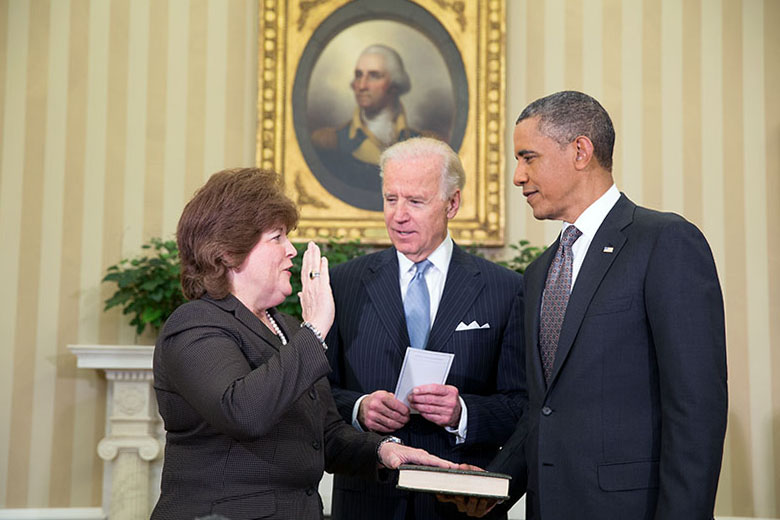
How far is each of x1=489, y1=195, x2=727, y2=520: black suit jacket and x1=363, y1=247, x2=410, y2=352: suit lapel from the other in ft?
2.15

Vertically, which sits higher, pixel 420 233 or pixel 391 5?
pixel 391 5

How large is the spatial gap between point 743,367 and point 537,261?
3805mm

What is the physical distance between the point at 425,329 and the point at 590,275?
2.56 ft

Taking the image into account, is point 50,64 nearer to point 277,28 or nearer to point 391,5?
point 277,28

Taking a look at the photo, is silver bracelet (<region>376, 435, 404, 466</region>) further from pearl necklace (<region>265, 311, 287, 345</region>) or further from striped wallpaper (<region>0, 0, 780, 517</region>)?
striped wallpaper (<region>0, 0, 780, 517</region>)

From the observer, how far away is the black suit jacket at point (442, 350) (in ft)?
8.95

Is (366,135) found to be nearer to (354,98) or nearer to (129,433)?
(354,98)

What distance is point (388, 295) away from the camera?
2.93 metres

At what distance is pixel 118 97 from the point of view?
5.86 metres

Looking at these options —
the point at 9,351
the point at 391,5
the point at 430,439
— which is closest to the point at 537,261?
the point at 430,439

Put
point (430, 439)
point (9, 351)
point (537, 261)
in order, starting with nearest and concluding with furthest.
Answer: point (537, 261)
point (430, 439)
point (9, 351)

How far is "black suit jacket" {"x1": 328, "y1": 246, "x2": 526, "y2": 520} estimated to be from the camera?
273cm

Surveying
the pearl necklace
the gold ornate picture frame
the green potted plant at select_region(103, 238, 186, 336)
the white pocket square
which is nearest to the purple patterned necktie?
the white pocket square

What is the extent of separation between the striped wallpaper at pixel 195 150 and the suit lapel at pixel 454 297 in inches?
119
